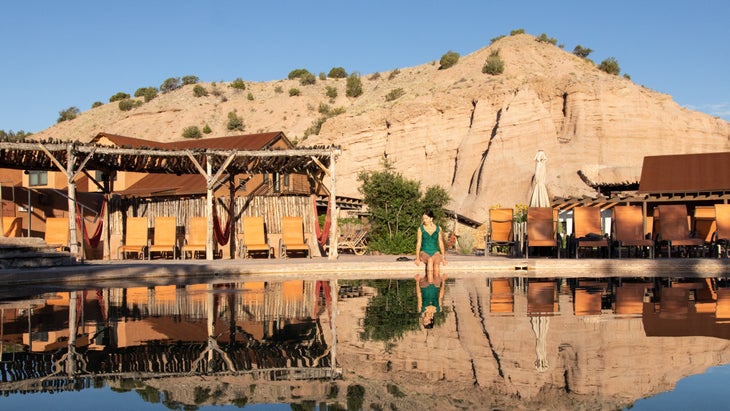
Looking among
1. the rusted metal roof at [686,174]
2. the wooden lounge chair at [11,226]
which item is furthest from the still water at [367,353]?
the rusted metal roof at [686,174]

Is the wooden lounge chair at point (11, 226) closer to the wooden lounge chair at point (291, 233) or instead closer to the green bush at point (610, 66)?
the wooden lounge chair at point (291, 233)

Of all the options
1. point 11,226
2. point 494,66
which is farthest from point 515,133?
point 11,226

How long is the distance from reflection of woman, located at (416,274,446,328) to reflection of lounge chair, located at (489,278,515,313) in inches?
24.1

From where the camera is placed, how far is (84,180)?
32281 mm

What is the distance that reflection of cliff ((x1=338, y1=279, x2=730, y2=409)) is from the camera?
171 inches

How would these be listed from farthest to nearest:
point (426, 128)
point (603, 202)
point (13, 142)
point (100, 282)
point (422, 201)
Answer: point (426, 128) < point (422, 201) < point (603, 202) < point (13, 142) < point (100, 282)

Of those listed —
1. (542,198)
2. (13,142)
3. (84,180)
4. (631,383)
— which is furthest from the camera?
(84,180)

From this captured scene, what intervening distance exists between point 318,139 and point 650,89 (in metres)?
20.2

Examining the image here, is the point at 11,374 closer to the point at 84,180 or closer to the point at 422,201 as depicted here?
the point at 422,201

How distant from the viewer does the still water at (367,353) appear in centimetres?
437

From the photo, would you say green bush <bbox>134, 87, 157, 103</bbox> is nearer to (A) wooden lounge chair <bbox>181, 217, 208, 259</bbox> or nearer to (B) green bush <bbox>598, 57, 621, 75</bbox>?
(B) green bush <bbox>598, 57, 621, 75</bbox>

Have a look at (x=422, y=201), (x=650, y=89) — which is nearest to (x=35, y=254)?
(x=422, y=201)

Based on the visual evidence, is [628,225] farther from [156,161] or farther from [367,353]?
[367,353]

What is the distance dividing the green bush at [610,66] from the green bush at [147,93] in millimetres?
45801
